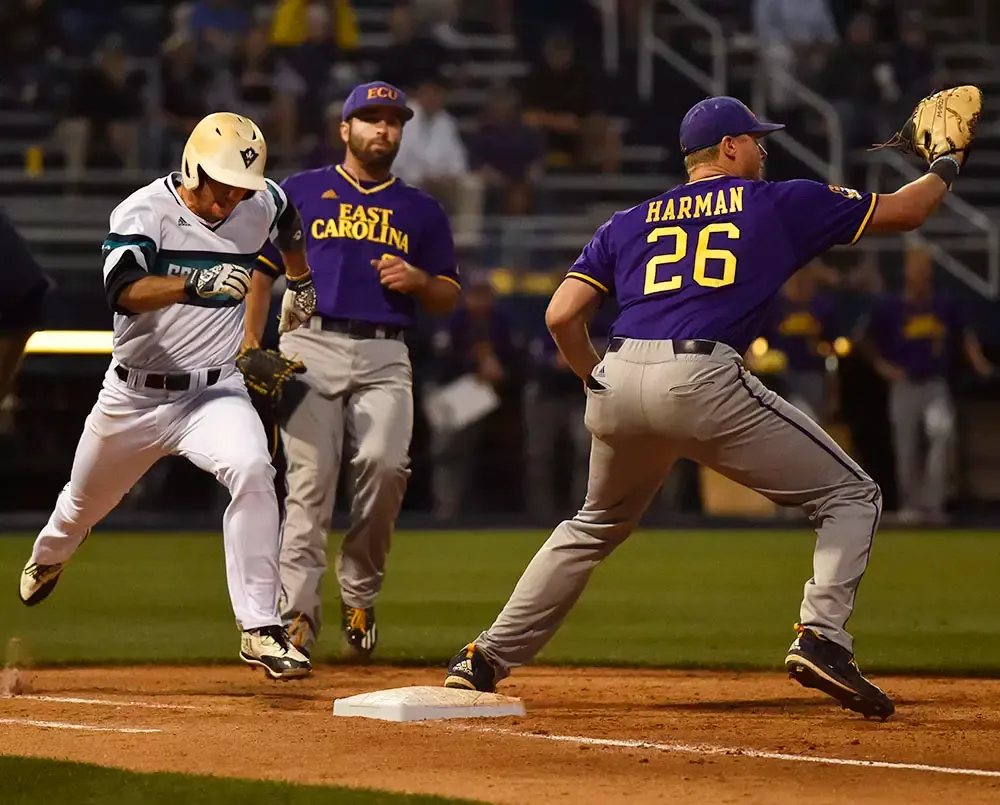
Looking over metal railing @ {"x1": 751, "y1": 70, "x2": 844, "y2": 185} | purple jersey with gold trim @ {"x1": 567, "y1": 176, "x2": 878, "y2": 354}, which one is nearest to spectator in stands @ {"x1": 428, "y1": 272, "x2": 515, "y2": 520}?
metal railing @ {"x1": 751, "y1": 70, "x2": 844, "y2": 185}

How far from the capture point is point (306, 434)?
301 inches

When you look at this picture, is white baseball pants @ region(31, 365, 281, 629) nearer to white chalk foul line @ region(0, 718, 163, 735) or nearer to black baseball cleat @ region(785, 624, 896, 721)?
white chalk foul line @ region(0, 718, 163, 735)

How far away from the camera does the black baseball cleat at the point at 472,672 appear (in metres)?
6.41

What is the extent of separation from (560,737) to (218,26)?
15406mm

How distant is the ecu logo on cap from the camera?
25.5 feet

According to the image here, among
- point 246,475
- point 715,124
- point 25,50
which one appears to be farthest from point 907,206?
point 25,50

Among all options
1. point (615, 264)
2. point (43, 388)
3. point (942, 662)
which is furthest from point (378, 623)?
point (43, 388)

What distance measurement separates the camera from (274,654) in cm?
634

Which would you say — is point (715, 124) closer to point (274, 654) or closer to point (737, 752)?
point (737, 752)

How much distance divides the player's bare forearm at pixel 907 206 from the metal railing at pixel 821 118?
43.3 feet

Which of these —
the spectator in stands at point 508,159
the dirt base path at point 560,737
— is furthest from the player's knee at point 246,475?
the spectator in stands at point 508,159

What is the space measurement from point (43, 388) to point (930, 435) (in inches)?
309

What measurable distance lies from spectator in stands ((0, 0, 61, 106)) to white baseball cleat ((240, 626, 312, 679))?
14.9m

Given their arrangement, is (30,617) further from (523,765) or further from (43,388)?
(43,388)
